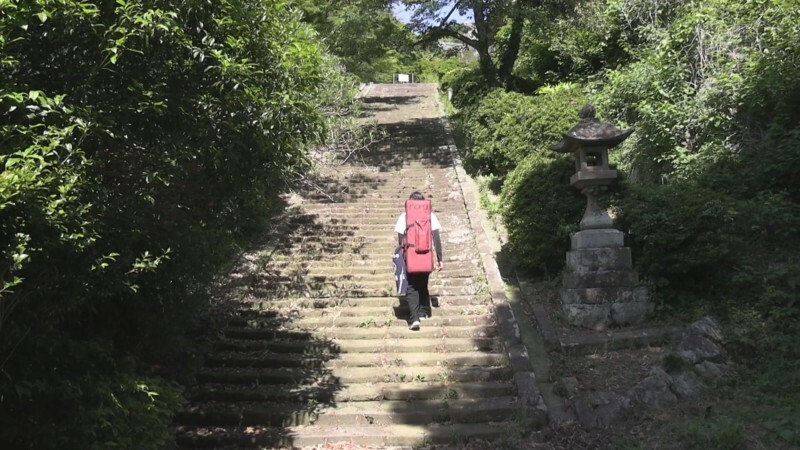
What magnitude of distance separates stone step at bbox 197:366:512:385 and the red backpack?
47.4 inches

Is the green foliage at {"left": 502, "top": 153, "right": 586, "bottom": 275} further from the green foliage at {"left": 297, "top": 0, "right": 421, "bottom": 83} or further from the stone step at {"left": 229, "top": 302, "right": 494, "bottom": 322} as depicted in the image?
the green foliage at {"left": 297, "top": 0, "right": 421, "bottom": 83}

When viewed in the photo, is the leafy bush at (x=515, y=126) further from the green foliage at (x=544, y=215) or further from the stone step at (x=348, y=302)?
the stone step at (x=348, y=302)

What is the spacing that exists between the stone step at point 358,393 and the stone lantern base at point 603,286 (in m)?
1.57

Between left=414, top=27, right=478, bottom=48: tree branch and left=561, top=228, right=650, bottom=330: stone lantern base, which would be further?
left=414, top=27, right=478, bottom=48: tree branch

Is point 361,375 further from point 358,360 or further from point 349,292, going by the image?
point 349,292

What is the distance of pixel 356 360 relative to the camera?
6113 millimetres

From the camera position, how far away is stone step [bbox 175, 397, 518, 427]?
5102mm

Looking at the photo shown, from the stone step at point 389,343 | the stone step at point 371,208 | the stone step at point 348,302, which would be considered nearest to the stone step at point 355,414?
the stone step at point 389,343

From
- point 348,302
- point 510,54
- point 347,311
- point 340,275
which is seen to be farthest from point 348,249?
point 510,54

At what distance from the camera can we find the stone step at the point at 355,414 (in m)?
5.10

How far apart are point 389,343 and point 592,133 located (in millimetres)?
3522

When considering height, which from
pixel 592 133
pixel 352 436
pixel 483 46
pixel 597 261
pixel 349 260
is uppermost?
pixel 483 46

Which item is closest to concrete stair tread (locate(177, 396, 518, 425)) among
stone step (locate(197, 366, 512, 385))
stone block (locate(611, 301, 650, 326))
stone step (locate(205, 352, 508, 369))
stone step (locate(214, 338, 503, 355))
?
stone step (locate(197, 366, 512, 385))

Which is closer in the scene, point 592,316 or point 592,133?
point 592,316
